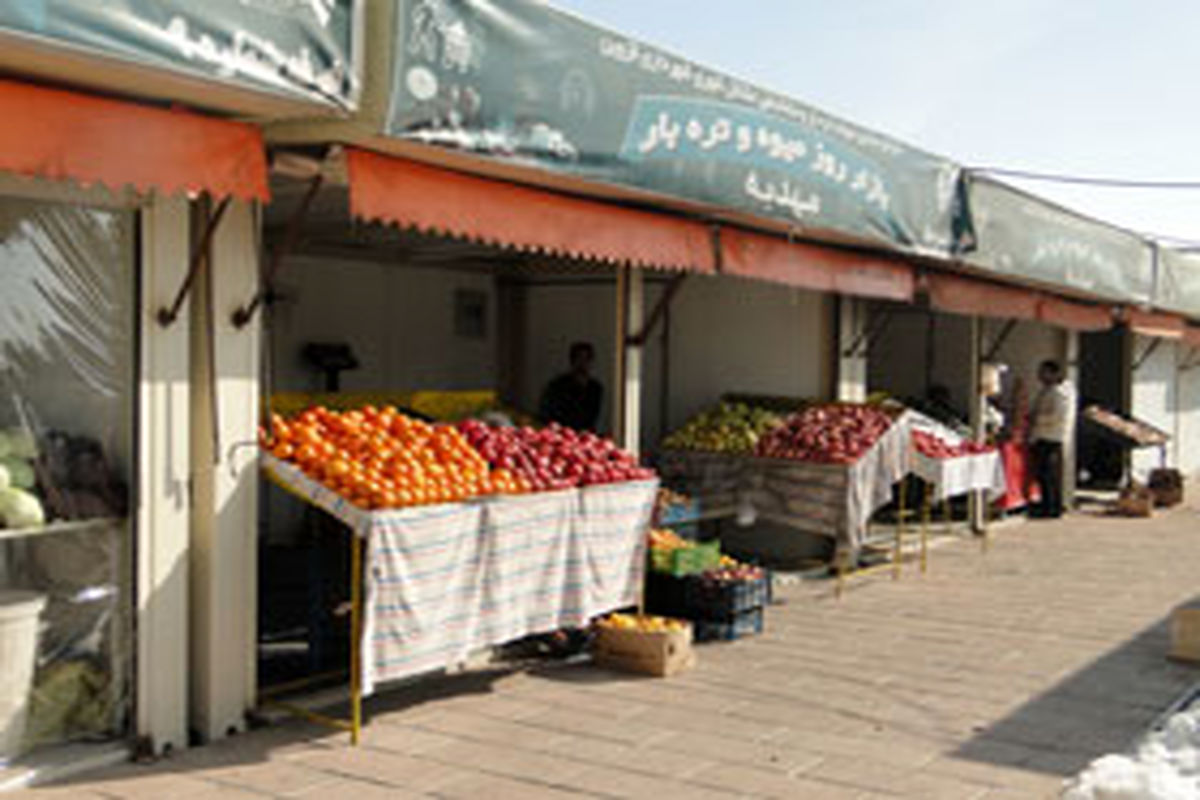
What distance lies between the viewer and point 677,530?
8609 millimetres

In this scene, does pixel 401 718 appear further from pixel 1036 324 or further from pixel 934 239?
pixel 1036 324

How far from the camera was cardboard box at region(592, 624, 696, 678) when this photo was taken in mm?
6820

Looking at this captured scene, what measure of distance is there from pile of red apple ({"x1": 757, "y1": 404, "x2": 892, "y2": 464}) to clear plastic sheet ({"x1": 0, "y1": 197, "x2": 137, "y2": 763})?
5515 millimetres

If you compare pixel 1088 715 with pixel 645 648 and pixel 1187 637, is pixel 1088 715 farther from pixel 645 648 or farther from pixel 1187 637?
pixel 645 648

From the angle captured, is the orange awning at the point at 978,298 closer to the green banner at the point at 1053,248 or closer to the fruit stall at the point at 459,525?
the green banner at the point at 1053,248

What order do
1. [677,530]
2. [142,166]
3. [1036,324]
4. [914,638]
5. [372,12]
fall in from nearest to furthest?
Result: [142,166]
[372,12]
[914,638]
[677,530]
[1036,324]

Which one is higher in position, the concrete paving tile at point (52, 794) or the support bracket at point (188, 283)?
the support bracket at point (188, 283)

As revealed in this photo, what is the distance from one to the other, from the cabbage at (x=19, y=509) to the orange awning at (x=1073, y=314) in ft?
37.4

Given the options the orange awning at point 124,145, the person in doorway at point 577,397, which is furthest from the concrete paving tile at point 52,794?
the person in doorway at point 577,397

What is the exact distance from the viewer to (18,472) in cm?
486

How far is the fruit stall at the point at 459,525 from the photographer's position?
A: 213 inches

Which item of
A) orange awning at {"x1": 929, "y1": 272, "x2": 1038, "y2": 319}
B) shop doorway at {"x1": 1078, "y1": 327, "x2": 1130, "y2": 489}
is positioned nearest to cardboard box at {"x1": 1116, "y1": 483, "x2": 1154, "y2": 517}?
shop doorway at {"x1": 1078, "y1": 327, "x2": 1130, "y2": 489}

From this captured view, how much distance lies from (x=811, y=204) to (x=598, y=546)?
9.85 feet

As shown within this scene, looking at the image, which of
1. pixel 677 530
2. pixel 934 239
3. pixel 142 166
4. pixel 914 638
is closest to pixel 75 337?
pixel 142 166
